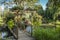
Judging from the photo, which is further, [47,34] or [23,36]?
[23,36]

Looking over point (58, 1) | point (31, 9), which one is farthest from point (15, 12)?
point (58, 1)

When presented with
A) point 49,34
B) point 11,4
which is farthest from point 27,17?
point 49,34

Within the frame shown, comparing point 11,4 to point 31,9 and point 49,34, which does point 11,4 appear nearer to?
point 31,9

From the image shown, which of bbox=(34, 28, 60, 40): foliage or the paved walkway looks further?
the paved walkway

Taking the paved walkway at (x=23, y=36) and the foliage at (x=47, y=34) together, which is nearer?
the foliage at (x=47, y=34)

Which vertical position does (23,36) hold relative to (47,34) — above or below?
below

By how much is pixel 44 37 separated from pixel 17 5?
9.73ft

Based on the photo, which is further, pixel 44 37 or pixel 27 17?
pixel 44 37

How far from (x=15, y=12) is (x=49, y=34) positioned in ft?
9.33

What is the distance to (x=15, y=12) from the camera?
12.2 feet

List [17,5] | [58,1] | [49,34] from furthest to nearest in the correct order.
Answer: [49,34] → [17,5] → [58,1]

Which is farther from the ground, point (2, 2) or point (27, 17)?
point (2, 2)

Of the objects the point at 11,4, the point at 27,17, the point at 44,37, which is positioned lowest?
the point at 44,37

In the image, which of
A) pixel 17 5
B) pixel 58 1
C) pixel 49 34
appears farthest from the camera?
pixel 49 34
